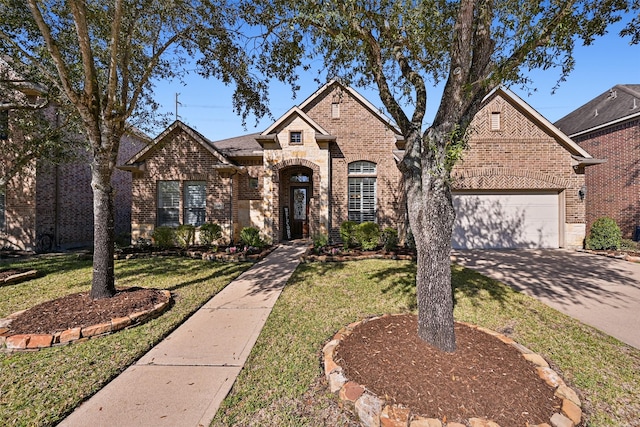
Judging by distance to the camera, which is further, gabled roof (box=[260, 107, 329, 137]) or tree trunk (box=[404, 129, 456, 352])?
gabled roof (box=[260, 107, 329, 137])

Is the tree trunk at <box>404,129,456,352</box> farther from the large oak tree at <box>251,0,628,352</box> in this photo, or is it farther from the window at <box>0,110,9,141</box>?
the window at <box>0,110,9,141</box>

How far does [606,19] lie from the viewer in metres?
3.56

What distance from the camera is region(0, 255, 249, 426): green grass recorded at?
257cm

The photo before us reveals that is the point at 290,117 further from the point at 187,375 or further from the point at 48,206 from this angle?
the point at 48,206

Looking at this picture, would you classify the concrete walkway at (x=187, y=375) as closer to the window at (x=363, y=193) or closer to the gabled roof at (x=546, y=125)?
the window at (x=363, y=193)

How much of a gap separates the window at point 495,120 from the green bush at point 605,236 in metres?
5.49

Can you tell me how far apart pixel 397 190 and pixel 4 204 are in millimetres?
17126

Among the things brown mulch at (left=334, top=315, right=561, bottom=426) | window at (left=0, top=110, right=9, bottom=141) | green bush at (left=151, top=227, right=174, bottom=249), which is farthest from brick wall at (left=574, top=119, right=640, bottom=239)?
window at (left=0, top=110, right=9, bottom=141)

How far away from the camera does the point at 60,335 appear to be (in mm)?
3711

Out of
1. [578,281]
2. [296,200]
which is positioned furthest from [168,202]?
[578,281]

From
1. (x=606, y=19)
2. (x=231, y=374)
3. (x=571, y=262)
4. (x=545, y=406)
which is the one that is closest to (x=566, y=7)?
(x=606, y=19)

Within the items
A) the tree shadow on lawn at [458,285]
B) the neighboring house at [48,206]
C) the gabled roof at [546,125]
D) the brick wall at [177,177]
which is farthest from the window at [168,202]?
the gabled roof at [546,125]

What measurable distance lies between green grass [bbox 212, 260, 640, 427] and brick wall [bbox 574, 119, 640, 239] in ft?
41.0

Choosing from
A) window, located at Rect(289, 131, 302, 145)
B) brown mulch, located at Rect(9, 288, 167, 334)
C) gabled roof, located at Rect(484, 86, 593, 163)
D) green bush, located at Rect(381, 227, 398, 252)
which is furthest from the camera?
window, located at Rect(289, 131, 302, 145)
